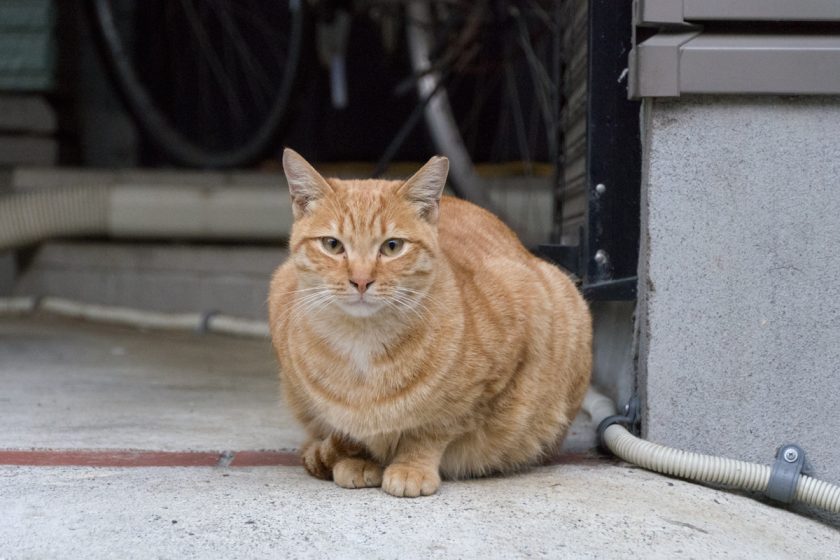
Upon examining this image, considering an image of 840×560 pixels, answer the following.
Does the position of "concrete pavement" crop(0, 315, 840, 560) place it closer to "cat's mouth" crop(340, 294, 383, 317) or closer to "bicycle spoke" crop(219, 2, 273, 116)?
"cat's mouth" crop(340, 294, 383, 317)

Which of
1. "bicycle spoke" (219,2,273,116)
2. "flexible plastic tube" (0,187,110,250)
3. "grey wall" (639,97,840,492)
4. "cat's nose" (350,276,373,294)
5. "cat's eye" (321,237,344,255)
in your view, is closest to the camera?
"cat's nose" (350,276,373,294)

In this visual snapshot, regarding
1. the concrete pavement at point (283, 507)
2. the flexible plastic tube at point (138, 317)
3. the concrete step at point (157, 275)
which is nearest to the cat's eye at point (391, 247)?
the concrete pavement at point (283, 507)

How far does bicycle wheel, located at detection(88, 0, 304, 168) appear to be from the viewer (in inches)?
213

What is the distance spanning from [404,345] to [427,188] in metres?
0.37

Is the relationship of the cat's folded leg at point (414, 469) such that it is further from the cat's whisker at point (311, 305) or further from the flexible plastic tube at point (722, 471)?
the flexible plastic tube at point (722, 471)

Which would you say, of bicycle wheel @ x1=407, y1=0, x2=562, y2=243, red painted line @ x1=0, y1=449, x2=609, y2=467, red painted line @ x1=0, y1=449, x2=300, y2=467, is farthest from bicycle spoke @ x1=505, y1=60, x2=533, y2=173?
red painted line @ x1=0, y1=449, x2=300, y2=467

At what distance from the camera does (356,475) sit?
2.31 m

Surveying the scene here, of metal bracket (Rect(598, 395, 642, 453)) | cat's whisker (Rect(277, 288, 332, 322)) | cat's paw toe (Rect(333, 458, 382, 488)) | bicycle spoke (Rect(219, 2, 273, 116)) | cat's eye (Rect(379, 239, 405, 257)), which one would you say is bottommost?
metal bracket (Rect(598, 395, 642, 453))

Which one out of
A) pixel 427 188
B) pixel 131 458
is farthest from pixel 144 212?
pixel 427 188

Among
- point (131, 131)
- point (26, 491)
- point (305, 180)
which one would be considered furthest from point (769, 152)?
point (131, 131)

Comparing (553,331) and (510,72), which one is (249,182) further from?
(553,331)

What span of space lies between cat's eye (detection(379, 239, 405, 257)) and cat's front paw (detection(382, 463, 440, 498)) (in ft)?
1.53

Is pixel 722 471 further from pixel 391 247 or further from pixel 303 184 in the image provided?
pixel 303 184

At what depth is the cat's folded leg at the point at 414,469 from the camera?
2.21 m
